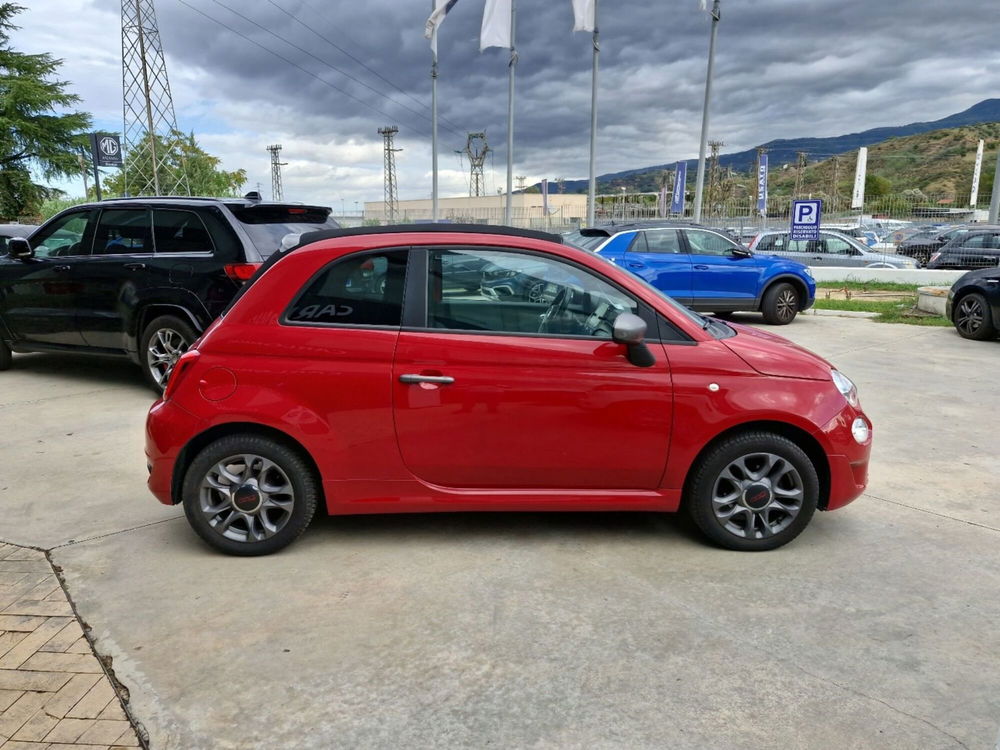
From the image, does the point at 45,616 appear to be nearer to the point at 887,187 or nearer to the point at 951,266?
the point at 951,266

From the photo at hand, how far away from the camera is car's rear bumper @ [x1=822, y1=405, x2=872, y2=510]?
147 inches

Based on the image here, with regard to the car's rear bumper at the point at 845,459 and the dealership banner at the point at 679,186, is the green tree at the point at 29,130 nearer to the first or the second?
the dealership banner at the point at 679,186

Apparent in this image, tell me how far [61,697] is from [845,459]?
11.9 feet

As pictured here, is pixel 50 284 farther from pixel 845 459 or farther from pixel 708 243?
pixel 708 243

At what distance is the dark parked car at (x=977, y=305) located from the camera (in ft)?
34.4

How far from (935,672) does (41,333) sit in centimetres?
834

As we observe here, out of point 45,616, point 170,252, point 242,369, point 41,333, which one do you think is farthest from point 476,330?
point 41,333

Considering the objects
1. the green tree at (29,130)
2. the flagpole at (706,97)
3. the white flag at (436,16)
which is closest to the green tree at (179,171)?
the green tree at (29,130)

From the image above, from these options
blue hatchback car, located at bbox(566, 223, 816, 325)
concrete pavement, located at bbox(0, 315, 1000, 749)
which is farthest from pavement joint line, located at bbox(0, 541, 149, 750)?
blue hatchback car, located at bbox(566, 223, 816, 325)

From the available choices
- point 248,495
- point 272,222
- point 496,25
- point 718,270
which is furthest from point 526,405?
point 496,25

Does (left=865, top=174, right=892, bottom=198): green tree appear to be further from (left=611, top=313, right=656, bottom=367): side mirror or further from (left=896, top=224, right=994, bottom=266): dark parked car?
(left=611, top=313, right=656, bottom=367): side mirror

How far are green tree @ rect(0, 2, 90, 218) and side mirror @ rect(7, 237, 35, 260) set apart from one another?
39.1 m

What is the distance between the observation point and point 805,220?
56.6 ft

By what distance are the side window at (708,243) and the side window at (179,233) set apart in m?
8.20
